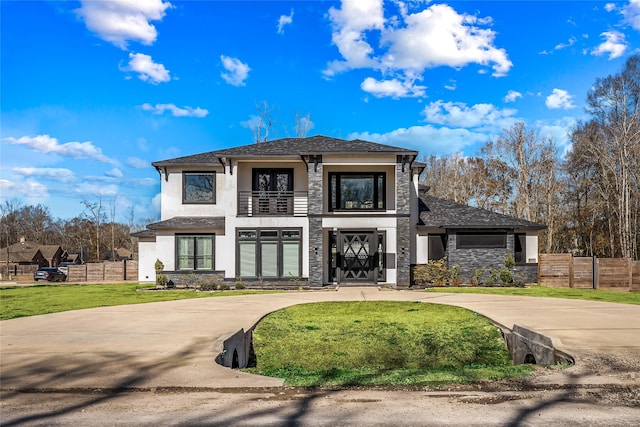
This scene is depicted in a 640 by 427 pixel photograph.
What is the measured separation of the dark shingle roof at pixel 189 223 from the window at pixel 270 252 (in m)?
1.83

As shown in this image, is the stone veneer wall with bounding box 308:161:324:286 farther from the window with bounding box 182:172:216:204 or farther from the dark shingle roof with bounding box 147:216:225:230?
the window with bounding box 182:172:216:204

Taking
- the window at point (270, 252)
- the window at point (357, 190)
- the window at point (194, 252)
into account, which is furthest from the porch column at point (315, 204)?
the window at point (194, 252)

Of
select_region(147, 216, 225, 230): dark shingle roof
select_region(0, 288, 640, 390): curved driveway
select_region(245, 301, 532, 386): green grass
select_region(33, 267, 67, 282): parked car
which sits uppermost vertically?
select_region(147, 216, 225, 230): dark shingle roof

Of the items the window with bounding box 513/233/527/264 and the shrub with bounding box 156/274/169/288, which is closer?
the shrub with bounding box 156/274/169/288

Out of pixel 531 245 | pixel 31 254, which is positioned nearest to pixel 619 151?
pixel 531 245

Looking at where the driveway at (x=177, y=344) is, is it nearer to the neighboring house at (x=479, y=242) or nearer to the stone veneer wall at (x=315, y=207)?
the stone veneer wall at (x=315, y=207)

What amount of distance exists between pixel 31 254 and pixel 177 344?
203ft

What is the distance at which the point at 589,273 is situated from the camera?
23156 millimetres

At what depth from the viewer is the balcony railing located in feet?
77.6

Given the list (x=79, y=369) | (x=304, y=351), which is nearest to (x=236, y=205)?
(x=304, y=351)

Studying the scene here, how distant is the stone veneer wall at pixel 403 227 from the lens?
22281mm

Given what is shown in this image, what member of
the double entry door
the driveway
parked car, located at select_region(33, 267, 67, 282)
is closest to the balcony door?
the double entry door

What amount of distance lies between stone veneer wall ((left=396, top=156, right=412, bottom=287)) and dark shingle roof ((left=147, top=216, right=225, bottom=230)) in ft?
28.9

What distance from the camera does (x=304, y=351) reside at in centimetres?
999
